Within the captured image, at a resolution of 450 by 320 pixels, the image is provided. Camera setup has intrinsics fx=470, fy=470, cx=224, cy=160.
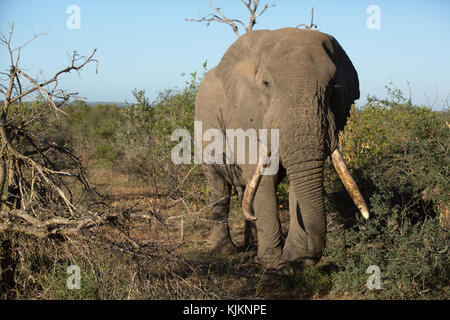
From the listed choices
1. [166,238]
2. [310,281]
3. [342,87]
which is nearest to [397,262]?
[310,281]

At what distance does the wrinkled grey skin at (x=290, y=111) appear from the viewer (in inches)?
195

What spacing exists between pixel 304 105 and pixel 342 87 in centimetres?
Result: 95

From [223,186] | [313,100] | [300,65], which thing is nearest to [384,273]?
[313,100]

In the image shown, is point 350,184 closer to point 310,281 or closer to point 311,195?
point 311,195

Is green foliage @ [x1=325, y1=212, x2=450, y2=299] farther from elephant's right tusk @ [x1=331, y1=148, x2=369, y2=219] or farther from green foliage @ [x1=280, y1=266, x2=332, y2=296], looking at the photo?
elephant's right tusk @ [x1=331, y1=148, x2=369, y2=219]

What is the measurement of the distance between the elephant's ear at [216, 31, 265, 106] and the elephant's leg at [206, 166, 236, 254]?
1.49 m

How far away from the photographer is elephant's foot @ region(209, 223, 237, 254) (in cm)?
692

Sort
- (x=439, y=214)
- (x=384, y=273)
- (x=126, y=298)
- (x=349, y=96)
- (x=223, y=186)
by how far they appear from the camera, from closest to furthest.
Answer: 1. (x=126, y=298)
2. (x=384, y=273)
3. (x=439, y=214)
4. (x=349, y=96)
5. (x=223, y=186)

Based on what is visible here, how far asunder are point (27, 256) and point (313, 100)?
323cm

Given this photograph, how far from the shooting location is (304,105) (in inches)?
→ 193

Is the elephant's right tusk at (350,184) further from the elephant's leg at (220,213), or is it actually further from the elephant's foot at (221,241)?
the elephant's foot at (221,241)

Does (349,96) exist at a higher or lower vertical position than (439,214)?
higher

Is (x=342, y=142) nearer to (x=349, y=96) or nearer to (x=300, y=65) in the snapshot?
(x=349, y=96)
